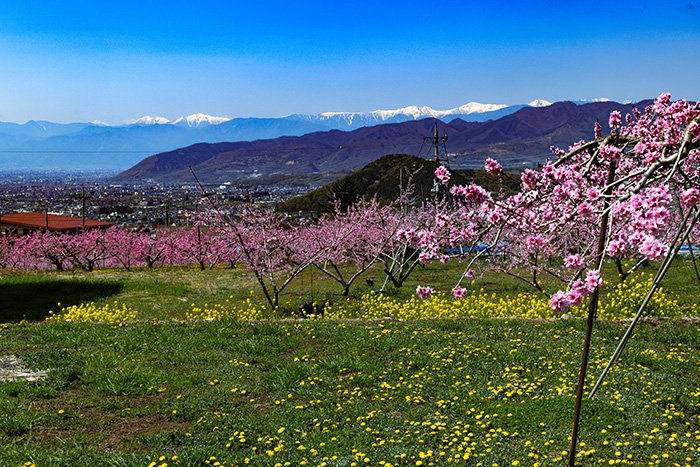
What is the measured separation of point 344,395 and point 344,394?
32 mm

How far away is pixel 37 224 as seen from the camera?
172 ft

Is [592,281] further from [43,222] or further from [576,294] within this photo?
[43,222]

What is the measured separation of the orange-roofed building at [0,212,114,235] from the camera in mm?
46688

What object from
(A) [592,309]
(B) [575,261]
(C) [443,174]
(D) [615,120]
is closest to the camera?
(B) [575,261]

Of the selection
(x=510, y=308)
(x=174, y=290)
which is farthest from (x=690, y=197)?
(x=174, y=290)

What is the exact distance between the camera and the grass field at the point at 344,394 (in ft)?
18.8

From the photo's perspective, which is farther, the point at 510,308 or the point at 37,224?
the point at 37,224

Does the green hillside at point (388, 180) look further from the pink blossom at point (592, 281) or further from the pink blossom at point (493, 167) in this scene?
the pink blossom at point (592, 281)

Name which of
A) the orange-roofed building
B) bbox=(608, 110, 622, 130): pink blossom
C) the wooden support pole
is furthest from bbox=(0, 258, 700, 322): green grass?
the orange-roofed building

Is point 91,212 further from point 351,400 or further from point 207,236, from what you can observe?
point 351,400

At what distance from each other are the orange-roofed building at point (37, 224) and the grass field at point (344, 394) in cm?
4010

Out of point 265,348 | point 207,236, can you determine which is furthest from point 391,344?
point 207,236

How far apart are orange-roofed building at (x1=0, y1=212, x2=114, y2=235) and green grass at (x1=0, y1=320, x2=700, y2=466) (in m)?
40.3

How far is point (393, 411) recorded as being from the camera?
22.5ft
